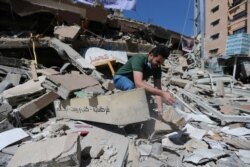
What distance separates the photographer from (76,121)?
4.61m

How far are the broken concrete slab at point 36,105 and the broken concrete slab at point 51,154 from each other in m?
1.53

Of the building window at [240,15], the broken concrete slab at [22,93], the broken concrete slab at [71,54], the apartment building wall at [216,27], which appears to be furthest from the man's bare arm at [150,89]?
the apartment building wall at [216,27]

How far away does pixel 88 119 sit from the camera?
14.7ft

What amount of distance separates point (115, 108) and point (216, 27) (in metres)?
36.2

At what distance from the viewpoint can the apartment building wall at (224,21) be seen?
Answer: 102 feet

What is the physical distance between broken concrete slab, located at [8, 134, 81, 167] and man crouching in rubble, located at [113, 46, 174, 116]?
3.60 ft

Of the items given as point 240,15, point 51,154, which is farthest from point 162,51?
point 240,15

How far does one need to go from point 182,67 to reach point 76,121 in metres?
8.16

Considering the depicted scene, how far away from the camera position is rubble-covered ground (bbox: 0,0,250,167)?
11.0ft

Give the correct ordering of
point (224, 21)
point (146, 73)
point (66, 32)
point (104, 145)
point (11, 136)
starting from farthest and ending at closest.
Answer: point (224, 21)
point (66, 32)
point (146, 73)
point (11, 136)
point (104, 145)

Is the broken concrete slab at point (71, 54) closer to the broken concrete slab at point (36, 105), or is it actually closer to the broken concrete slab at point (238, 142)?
the broken concrete slab at point (36, 105)

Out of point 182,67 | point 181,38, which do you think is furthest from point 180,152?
point 181,38

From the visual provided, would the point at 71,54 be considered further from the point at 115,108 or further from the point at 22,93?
the point at 115,108

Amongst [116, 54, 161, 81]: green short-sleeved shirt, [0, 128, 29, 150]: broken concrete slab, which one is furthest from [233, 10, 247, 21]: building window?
[0, 128, 29, 150]: broken concrete slab
